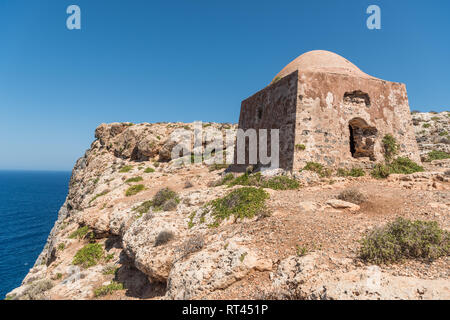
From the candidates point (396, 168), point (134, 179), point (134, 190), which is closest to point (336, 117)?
point (396, 168)

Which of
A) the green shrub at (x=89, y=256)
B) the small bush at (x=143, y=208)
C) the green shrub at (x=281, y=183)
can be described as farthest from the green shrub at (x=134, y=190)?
the green shrub at (x=281, y=183)

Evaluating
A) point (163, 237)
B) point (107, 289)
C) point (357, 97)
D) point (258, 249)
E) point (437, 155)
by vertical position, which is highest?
point (357, 97)

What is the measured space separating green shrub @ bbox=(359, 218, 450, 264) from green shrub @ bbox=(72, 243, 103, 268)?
34.5ft

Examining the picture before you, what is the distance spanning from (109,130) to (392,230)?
3446 centimetres

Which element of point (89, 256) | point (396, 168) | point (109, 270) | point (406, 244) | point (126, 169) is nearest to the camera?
point (406, 244)

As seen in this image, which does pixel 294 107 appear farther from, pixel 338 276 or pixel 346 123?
pixel 338 276

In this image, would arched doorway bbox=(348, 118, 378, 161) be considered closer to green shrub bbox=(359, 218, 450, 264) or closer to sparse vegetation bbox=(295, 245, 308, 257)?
green shrub bbox=(359, 218, 450, 264)

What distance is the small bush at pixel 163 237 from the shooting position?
268 inches

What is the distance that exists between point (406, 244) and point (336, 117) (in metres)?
9.08

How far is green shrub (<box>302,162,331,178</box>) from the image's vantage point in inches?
421

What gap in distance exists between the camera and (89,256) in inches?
386

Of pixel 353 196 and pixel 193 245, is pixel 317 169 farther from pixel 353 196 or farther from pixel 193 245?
pixel 193 245

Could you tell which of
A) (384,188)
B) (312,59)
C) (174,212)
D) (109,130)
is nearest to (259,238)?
(174,212)
